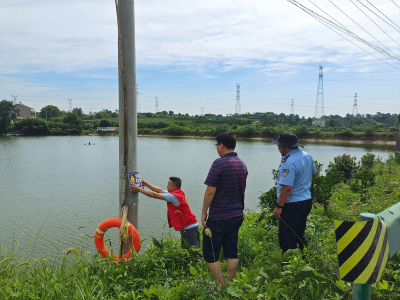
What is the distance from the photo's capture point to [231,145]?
292cm

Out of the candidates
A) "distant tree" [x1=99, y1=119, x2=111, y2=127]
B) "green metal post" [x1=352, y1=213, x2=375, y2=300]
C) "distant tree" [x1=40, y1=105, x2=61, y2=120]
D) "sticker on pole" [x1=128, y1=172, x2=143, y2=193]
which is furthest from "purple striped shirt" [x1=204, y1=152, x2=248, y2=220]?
"distant tree" [x1=40, y1=105, x2=61, y2=120]

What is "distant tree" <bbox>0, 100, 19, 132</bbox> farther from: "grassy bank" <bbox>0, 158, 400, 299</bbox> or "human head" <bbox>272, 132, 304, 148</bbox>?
"human head" <bbox>272, 132, 304, 148</bbox>

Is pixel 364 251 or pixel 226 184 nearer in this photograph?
pixel 364 251

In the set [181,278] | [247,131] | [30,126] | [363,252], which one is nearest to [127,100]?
[181,278]

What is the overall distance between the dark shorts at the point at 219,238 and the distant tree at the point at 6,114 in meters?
72.2

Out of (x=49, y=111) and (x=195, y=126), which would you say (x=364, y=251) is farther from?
(x=49, y=111)

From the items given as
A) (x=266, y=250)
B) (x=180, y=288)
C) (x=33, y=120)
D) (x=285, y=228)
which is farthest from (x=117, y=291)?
(x=33, y=120)

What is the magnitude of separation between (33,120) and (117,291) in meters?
72.4

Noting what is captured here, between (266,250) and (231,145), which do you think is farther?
(266,250)

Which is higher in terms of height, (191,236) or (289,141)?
(289,141)

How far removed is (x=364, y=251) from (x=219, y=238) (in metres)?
1.44

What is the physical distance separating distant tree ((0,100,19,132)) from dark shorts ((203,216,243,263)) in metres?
72.2

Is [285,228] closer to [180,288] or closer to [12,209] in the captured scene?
[180,288]

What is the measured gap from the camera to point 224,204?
284 centimetres
